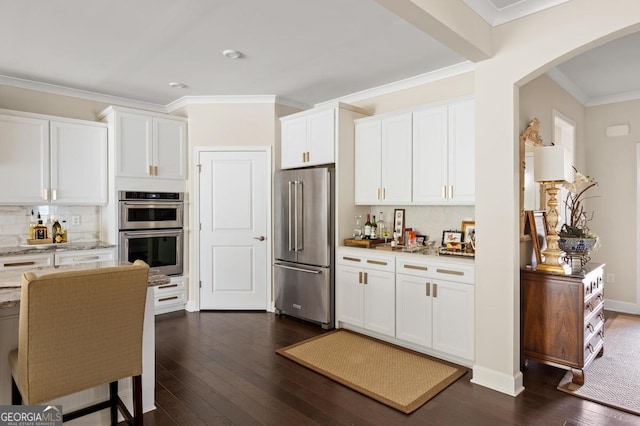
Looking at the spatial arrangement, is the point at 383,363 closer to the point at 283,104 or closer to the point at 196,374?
the point at 196,374

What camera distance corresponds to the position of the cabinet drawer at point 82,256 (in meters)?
4.00

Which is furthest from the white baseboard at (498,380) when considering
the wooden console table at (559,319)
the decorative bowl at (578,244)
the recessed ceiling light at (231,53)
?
the recessed ceiling light at (231,53)

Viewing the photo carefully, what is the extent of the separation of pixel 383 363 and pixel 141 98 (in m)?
4.16

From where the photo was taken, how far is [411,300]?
350cm

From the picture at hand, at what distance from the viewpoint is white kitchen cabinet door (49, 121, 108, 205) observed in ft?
13.8

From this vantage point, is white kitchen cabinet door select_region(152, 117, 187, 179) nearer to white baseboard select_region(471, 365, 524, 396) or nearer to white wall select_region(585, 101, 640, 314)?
white baseboard select_region(471, 365, 524, 396)

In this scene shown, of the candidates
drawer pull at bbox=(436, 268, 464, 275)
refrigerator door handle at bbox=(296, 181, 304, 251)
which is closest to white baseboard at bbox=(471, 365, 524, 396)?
drawer pull at bbox=(436, 268, 464, 275)

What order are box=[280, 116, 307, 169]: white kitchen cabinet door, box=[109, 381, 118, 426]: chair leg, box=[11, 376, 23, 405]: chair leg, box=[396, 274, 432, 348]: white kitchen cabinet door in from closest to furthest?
1. box=[11, 376, 23, 405]: chair leg
2. box=[109, 381, 118, 426]: chair leg
3. box=[396, 274, 432, 348]: white kitchen cabinet door
4. box=[280, 116, 307, 169]: white kitchen cabinet door

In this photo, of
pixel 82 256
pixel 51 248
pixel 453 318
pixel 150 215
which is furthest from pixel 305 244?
pixel 51 248

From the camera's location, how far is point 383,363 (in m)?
3.23

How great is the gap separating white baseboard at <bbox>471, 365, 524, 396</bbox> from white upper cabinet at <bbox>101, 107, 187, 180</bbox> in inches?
152

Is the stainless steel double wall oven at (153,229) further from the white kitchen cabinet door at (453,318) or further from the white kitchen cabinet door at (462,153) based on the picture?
the white kitchen cabinet door at (462,153)

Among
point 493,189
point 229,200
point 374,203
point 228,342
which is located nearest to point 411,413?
point 493,189

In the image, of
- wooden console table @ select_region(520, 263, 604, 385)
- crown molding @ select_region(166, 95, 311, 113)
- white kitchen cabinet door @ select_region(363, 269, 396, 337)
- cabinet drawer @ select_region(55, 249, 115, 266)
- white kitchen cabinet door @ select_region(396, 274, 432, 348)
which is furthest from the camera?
crown molding @ select_region(166, 95, 311, 113)
